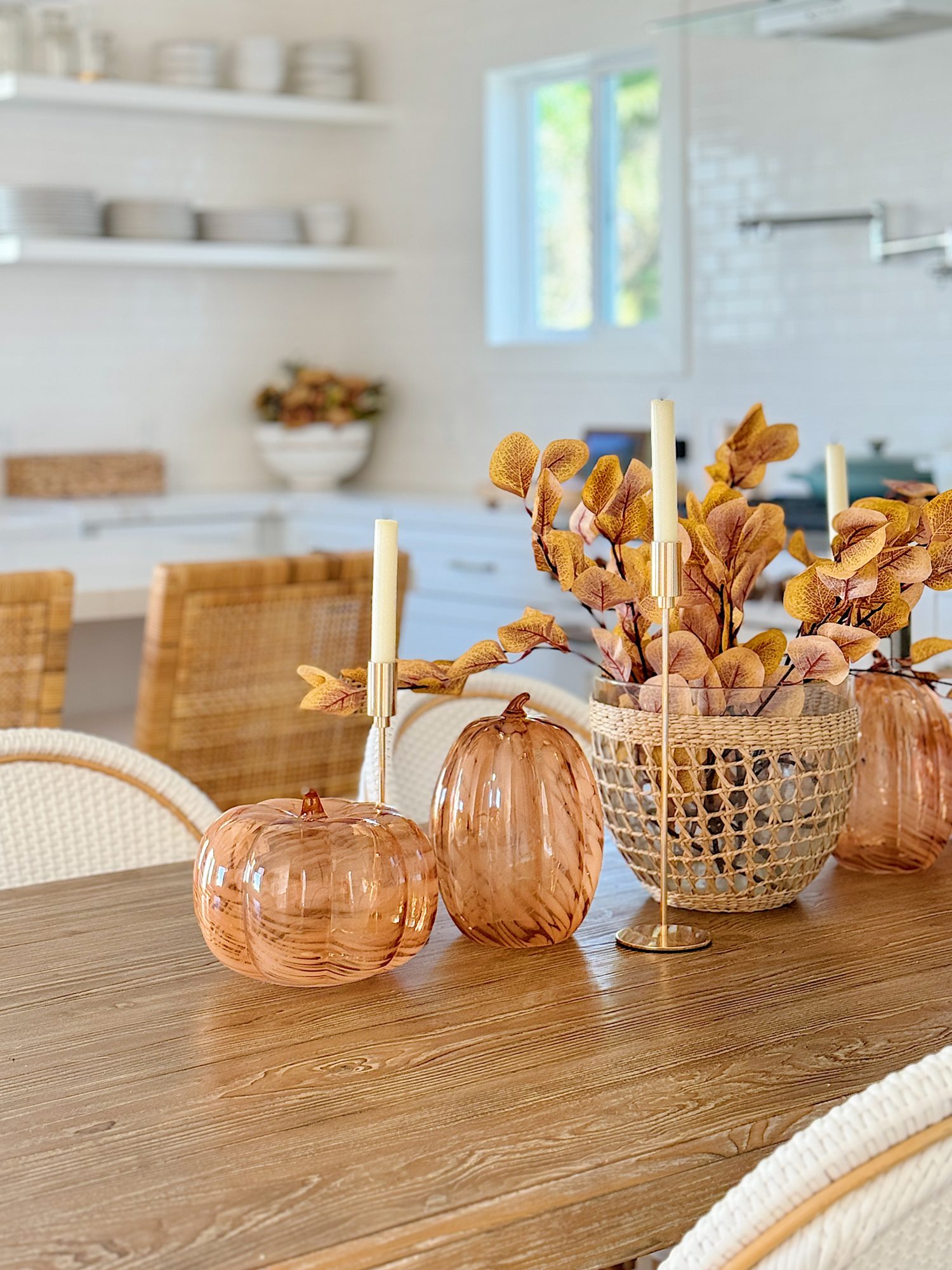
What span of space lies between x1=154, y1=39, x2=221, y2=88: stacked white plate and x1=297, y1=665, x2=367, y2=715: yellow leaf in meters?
4.59

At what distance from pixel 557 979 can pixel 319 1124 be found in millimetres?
276

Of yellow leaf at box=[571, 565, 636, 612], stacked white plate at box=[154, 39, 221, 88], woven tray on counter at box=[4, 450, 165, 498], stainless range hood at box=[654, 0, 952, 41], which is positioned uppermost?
stacked white plate at box=[154, 39, 221, 88]

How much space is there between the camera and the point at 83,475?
5.27 meters

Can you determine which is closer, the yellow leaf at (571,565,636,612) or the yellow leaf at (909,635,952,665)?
the yellow leaf at (571,565,636,612)

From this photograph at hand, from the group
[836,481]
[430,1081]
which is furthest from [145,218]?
[430,1081]

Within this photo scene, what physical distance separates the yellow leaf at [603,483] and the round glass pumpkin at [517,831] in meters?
0.17

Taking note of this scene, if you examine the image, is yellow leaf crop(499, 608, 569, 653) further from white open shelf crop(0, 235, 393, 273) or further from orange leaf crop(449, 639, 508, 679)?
A: white open shelf crop(0, 235, 393, 273)

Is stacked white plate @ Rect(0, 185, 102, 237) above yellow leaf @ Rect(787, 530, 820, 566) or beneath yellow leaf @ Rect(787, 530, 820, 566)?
above

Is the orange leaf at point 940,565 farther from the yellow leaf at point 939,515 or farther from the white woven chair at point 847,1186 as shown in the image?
the white woven chair at point 847,1186

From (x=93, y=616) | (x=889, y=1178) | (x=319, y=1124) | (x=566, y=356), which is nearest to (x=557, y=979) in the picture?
(x=319, y=1124)

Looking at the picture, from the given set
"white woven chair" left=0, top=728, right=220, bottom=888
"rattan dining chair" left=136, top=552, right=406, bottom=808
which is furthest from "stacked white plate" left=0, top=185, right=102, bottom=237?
"white woven chair" left=0, top=728, right=220, bottom=888

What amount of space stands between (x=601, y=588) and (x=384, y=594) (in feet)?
0.64

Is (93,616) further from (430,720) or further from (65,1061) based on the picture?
(65,1061)

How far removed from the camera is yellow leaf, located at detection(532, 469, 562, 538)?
1.25 m
